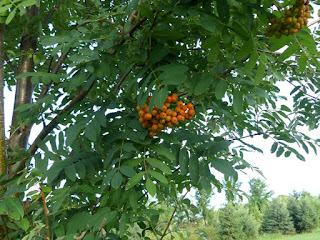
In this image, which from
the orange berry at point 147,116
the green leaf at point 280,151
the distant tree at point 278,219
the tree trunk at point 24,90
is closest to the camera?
the orange berry at point 147,116

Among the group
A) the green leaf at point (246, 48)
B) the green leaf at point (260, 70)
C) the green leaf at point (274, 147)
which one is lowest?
the green leaf at point (274, 147)

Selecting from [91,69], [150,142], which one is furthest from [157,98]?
[91,69]

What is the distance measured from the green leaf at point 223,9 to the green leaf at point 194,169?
0.58 m

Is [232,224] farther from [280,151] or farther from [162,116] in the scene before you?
[162,116]

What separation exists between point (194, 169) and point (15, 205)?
0.74 meters

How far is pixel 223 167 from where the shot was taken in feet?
4.31

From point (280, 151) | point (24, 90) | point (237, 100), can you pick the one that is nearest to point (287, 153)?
point (280, 151)

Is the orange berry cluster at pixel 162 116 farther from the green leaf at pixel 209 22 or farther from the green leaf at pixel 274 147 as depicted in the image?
the green leaf at pixel 274 147

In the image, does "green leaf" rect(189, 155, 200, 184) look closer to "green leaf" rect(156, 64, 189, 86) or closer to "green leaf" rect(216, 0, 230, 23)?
"green leaf" rect(156, 64, 189, 86)

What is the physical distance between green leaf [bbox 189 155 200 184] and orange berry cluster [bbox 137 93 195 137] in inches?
7.1

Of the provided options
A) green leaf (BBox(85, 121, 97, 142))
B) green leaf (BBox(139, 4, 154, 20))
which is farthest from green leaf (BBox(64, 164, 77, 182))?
green leaf (BBox(139, 4, 154, 20))

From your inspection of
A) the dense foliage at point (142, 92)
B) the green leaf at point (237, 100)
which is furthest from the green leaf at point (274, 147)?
the green leaf at point (237, 100)

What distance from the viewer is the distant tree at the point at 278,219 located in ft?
55.0

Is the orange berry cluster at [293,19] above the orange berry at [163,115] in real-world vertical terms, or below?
above
